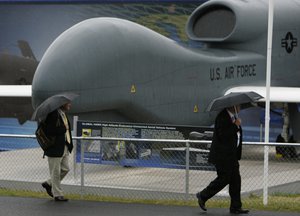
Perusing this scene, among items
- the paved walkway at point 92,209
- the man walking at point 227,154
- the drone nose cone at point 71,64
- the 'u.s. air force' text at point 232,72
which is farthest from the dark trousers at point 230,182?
the 'u.s. air force' text at point 232,72

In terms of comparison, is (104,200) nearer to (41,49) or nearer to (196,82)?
(196,82)

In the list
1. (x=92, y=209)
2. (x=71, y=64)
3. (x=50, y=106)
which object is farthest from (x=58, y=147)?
(x=71, y=64)

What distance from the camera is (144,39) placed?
59.2 feet

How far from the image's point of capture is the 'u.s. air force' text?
20.5m

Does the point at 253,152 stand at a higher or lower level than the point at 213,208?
lower

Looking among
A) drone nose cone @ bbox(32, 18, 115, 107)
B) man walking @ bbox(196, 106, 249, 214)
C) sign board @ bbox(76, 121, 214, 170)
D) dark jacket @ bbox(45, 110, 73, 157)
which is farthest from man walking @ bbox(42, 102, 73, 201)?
drone nose cone @ bbox(32, 18, 115, 107)

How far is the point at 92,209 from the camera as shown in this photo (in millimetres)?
11039

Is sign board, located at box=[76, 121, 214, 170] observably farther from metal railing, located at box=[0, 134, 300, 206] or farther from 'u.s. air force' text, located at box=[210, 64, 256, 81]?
'u.s. air force' text, located at box=[210, 64, 256, 81]

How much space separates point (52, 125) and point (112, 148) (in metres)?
2.36

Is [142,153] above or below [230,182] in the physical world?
below

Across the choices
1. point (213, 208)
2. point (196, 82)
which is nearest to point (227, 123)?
point (213, 208)

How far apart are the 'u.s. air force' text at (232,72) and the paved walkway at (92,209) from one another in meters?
9.38

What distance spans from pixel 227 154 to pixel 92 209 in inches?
83.9

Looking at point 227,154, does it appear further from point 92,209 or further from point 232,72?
→ point 232,72
